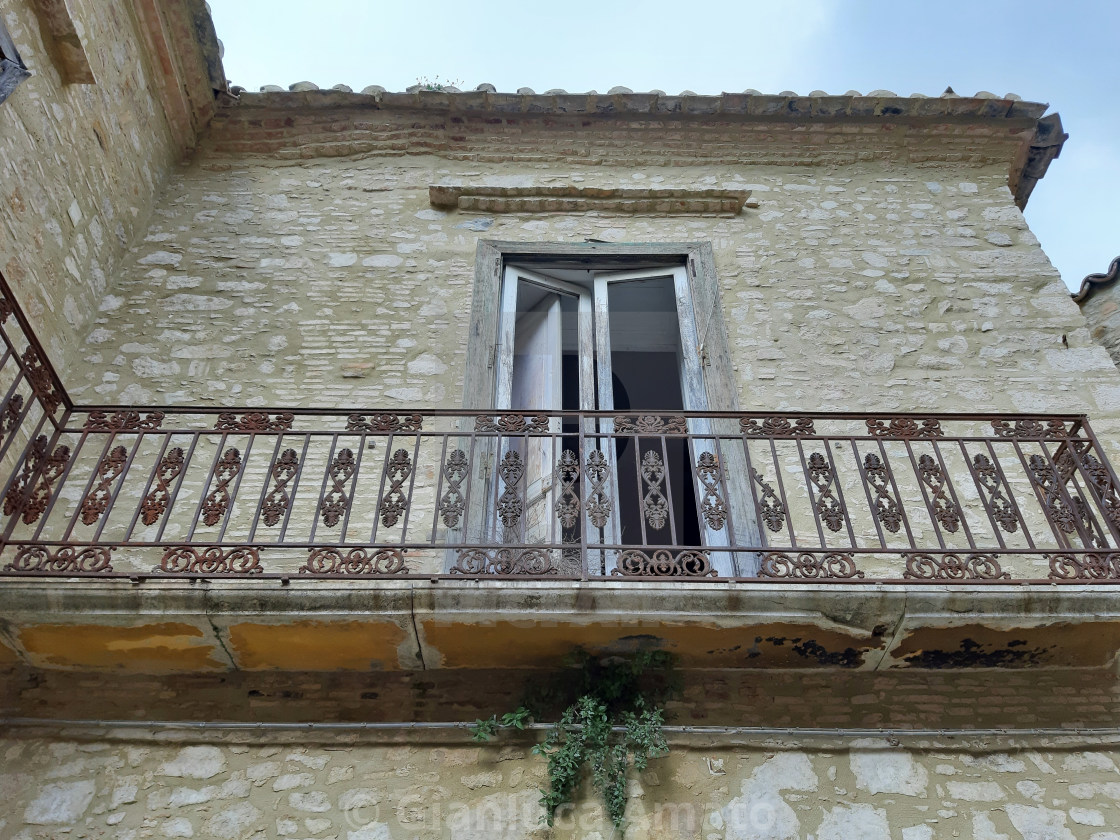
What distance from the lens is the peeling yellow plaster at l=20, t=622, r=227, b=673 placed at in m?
3.78

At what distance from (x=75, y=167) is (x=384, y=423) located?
2.54 meters

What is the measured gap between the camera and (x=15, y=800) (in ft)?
11.6

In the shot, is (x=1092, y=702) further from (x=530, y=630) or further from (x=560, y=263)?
(x=560, y=263)

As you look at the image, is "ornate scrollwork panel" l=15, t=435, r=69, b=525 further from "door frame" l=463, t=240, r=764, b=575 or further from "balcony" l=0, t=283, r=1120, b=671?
"door frame" l=463, t=240, r=764, b=575

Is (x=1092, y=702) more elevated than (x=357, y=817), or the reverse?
(x=1092, y=702)

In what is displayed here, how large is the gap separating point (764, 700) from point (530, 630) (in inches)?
41.6

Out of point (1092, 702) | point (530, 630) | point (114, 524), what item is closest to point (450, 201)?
point (114, 524)

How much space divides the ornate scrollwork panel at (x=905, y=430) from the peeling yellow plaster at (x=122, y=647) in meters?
3.21

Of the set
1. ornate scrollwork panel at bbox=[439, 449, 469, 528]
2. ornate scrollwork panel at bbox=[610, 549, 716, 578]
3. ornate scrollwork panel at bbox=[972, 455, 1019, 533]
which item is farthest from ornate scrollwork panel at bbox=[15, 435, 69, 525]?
ornate scrollwork panel at bbox=[972, 455, 1019, 533]

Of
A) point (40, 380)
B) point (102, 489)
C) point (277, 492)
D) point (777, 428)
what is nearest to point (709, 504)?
point (777, 428)

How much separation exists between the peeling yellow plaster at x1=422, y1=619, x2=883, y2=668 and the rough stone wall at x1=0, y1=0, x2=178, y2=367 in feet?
9.98

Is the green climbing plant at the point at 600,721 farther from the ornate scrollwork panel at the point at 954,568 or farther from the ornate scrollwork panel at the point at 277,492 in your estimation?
the ornate scrollwork panel at the point at 277,492

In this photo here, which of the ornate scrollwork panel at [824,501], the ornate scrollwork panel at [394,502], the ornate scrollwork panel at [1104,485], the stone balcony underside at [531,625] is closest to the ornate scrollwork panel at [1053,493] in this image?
the ornate scrollwork panel at [1104,485]

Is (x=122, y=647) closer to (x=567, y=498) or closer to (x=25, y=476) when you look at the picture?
(x=25, y=476)
